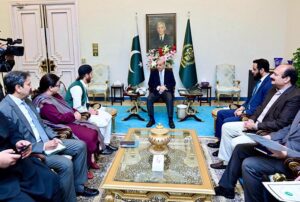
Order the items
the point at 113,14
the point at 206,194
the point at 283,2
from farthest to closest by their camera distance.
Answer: the point at 113,14 → the point at 283,2 → the point at 206,194

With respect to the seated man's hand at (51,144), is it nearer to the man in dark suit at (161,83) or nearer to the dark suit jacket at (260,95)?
the dark suit jacket at (260,95)

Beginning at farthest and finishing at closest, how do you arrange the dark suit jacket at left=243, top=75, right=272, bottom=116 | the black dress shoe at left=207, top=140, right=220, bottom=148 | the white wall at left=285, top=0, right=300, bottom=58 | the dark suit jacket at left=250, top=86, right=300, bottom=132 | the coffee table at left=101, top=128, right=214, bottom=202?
the white wall at left=285, top=0, right=300, bottom=58 → the black dress shoe at left=207, top=140, right=220, bottom=148 → the dark suit jacket at left=243, top=75, right=272, bottom=116 → the dark suit jacket at left=250, top=86, right=300, bottom=132 → the coffee table at left=101, top=128, right=214, bottom=202

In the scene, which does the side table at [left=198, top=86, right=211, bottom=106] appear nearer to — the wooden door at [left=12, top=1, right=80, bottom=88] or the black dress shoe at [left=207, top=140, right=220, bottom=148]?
the black dress shoe at [left=207, top=140, right=220, bottom=148]

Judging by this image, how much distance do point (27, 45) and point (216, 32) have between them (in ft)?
14.8

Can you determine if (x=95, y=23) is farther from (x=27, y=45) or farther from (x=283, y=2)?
(x=283, y=2)

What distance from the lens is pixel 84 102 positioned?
340 centimetres

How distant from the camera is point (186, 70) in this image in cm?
593

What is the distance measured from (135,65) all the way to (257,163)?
4312 millimetres

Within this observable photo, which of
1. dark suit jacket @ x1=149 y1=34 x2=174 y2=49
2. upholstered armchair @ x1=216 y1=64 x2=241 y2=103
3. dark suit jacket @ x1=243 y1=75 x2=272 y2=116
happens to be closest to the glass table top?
dark suit jacket @ x1=243 y1=75 x2=272 y2=116

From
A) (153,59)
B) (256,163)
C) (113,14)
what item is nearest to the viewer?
(256,163)

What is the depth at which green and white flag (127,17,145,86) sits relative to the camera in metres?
5.97

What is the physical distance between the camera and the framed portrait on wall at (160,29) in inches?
233

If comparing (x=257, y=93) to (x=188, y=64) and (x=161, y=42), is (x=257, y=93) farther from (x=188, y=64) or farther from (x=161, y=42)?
(x=161, y=42)

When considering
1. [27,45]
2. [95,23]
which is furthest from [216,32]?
[27,45]
